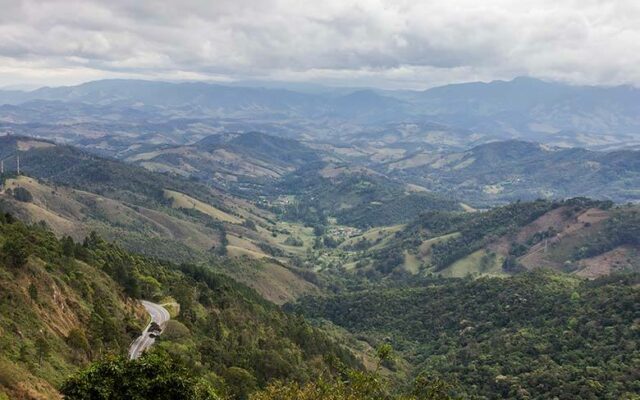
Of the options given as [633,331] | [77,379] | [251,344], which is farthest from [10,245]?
[633,331]

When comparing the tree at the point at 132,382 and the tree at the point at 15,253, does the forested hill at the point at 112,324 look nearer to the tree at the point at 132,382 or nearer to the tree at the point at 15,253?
the tree at the point at 15,253

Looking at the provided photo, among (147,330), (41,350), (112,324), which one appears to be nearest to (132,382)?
(41,350)

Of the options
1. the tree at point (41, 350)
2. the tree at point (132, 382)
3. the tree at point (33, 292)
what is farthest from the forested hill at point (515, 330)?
the tree at point (33, 292)

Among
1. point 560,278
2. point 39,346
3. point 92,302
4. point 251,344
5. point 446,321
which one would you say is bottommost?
point 446,321

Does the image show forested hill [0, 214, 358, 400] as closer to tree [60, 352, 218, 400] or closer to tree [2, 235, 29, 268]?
tree [2, 235, 29, 268]

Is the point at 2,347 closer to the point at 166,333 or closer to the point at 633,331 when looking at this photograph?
the point at 166,333

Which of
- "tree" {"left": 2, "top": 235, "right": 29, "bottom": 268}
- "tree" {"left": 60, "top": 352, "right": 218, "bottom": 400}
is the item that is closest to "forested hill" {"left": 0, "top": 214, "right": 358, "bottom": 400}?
"tree" {"left": 2, "top": 235, "right": 29, "bottom": 268}
